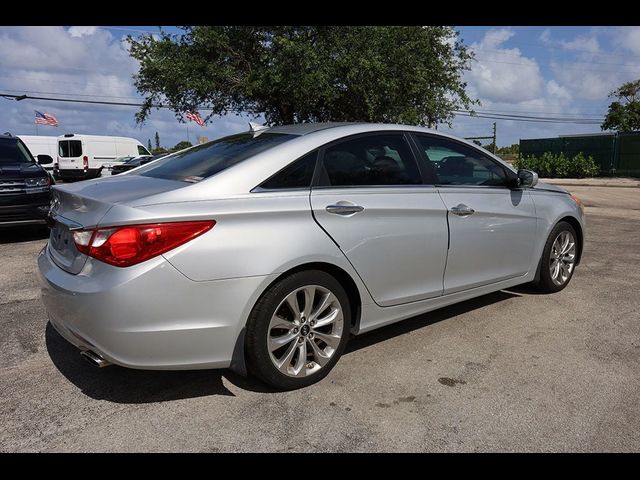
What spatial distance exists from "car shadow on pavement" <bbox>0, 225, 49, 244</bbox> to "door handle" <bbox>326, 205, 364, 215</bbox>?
656 cm

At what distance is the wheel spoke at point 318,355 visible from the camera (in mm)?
3076

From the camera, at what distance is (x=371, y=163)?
11.4 feet

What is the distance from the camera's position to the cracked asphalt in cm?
253

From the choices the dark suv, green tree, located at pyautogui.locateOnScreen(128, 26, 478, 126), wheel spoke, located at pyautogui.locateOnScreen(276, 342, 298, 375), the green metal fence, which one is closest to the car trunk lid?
wheel spoke, located at pyautogui.locateOnScreen(276, 342, 298, 375)

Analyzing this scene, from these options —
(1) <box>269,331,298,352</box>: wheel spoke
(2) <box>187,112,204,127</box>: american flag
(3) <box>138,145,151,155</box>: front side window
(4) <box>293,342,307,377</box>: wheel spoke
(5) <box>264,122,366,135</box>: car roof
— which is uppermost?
(2) <box>187,112,204,127</box>: american flag

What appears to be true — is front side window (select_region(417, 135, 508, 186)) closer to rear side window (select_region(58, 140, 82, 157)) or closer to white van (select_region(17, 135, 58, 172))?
rear side window (select_region(58, 140, 82, 157))

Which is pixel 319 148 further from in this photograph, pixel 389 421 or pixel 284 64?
pixel 284 64

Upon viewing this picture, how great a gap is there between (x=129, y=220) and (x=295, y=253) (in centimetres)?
88

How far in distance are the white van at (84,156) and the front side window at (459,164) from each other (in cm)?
2350

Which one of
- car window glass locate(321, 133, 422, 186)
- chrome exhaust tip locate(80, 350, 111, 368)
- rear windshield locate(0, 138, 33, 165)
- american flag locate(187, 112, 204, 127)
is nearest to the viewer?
chrome exhaust tip locate(80, 350, 111, 368)

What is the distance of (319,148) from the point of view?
127 inches

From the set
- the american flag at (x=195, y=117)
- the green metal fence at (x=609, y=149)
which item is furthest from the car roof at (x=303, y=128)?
the green metal fence at (x=609, y=149)

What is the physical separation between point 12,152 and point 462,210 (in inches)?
310
